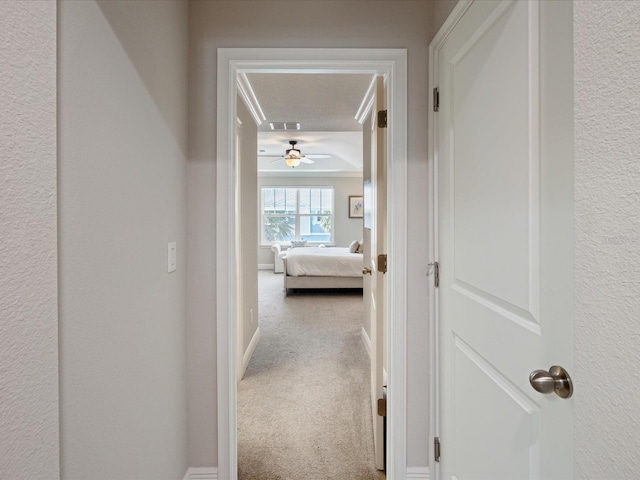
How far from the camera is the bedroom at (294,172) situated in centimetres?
285

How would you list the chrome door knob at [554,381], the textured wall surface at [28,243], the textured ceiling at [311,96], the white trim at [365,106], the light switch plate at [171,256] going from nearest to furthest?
the textured wall surface at [28,243]
the chrome door knob at [554,381]
the light switch plate at [171,256]
the textured ceiling at [311,96]
the white trim at [365,106]

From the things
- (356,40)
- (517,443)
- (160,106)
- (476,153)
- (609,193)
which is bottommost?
(517,443)

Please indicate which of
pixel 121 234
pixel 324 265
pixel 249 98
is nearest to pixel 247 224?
pixel 249 98

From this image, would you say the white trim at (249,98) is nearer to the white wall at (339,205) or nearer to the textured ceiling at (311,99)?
the textured ceiling at (311,99)

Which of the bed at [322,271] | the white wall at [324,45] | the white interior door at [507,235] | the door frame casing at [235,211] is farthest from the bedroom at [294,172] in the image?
the white interior door at [507,235]

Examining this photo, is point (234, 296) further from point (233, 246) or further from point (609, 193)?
point (609, 193)

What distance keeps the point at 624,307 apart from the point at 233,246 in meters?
1.46

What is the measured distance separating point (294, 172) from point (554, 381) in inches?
337

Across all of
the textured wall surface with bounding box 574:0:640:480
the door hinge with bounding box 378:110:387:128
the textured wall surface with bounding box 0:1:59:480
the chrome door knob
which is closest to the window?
the door hinge with bounding box 378:110:387:128

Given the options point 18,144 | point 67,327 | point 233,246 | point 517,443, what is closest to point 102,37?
point 18,144

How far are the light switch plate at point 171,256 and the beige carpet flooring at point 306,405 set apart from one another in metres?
1.18

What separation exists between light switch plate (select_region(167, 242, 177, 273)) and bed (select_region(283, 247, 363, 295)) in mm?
4698

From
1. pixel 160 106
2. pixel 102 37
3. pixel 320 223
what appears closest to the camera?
pixel 102 37

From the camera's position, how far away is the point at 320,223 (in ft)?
30.8
